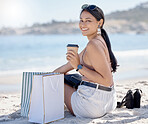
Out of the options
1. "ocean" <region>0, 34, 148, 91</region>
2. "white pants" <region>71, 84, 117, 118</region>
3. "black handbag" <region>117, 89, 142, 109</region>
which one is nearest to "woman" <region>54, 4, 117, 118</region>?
"white pants" <region>71, 84, 117, 118</region>

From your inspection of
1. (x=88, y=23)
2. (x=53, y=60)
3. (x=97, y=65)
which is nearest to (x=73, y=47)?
(x=97, y=65)

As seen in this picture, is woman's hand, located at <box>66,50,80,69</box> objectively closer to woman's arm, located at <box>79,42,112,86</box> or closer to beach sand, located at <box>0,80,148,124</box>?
woman's arm, located at <box>79,42,112,86</box>

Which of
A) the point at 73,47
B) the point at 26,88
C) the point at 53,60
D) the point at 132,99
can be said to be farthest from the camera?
the point at 53,60

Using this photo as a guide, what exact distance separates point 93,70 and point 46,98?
532 mm

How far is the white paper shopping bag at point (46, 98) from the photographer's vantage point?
2.46 m

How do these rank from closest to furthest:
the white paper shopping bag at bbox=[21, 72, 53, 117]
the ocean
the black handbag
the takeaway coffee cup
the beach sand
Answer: the takeaway coffee cup, the beach sand, the white paper shopping bag at bbox=[21, 72, 53, 117], the black handbag, the ocean

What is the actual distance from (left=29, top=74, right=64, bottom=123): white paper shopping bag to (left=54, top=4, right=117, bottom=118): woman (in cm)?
19

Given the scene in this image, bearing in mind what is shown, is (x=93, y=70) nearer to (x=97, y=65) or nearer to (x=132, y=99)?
(x=97, y=65)

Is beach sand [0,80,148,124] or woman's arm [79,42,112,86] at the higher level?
woman's arm [79,42,112,86]

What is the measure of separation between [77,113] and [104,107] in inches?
11.1

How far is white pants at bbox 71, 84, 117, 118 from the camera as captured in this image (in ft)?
8.61

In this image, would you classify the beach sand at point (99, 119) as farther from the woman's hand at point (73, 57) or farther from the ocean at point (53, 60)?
the ocean at point (53, 60)

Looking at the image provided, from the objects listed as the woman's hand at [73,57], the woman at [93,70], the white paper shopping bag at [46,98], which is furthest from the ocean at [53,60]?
the woman's hand at [73,57]

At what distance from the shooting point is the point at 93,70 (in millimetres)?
2623
